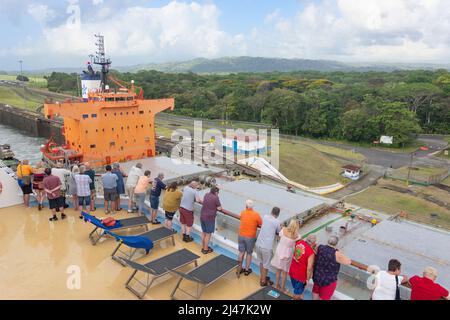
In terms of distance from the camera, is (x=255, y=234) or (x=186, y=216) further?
(x=186, y=216)

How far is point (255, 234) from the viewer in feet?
17.5

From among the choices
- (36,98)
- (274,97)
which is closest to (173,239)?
(274,97)

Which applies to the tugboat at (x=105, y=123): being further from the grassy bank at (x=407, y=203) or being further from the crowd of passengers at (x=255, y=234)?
the grassy bank at (x=407, y=203)

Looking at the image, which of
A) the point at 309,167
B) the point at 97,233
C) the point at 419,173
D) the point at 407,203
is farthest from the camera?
the point at 309,167

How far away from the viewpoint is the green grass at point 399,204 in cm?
2527

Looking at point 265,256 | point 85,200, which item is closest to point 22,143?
point 85,200

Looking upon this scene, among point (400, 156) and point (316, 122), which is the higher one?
point (316, 122)

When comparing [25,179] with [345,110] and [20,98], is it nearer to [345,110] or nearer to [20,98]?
[345,110]

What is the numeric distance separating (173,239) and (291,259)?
2.61 m

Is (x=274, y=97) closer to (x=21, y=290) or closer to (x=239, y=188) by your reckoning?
(x=239, y=188)

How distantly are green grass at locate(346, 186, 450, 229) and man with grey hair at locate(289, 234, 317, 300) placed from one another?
940 inches

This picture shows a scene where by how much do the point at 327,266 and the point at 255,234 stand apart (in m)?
1.31

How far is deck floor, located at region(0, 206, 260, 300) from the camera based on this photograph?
504 cm

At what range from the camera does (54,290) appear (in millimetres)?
5105
